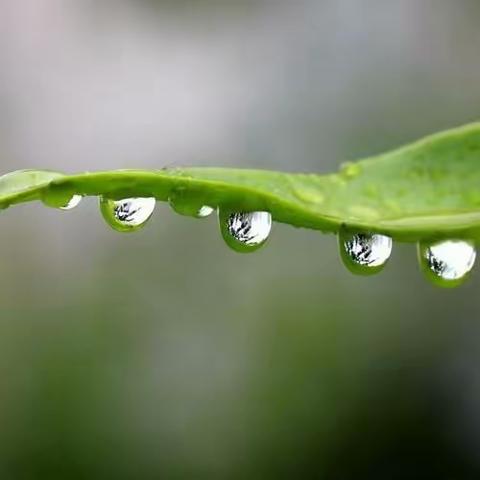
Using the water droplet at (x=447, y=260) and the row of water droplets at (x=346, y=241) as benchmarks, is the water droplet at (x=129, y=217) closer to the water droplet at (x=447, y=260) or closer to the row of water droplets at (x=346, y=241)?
the row of water droplets at (x=346, y=241)

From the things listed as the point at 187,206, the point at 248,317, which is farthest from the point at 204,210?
the point at 248,317

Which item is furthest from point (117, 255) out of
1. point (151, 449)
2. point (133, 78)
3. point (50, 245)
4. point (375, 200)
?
point (375, 200)

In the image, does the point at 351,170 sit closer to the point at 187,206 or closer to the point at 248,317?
the point at 187,206

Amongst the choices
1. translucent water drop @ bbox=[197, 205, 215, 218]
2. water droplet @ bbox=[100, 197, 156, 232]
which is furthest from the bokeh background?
translucent water drop @ bbox=[197, 205, 215, 218]

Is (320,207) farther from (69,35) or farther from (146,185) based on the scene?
(69,35)

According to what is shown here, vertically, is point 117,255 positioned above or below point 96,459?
above

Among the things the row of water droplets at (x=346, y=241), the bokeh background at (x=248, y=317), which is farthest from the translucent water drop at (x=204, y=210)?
the bokeh background at (x=248, y=317)

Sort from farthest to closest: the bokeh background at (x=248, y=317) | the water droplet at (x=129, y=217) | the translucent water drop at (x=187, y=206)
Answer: the bokeh background at (x=248, y=317) < the water droplet at (x=129, y=217) < the translucent water drop at (x=187, y=206)
